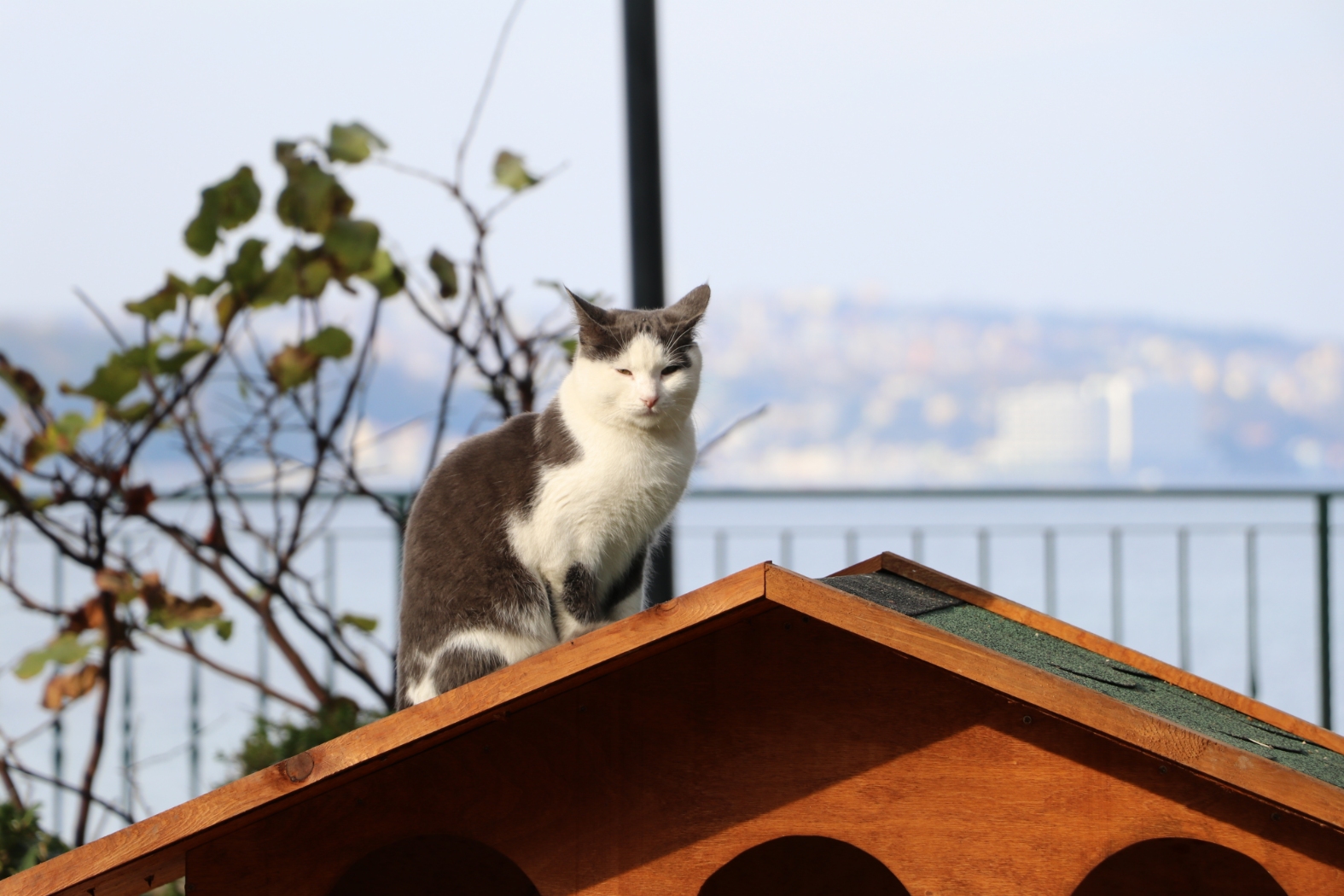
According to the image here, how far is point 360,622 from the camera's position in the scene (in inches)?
87.5

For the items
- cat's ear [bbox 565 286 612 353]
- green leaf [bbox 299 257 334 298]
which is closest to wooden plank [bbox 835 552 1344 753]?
cat's ear [bbox 565 286 612 353]

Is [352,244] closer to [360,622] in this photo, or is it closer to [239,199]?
[239,199]

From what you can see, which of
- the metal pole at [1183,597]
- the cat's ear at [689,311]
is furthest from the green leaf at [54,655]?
the metal pole at [1183,597]

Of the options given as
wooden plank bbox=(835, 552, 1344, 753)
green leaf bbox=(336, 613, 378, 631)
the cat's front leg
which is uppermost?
the cat's front leg

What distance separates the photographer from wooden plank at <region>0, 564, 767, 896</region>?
0.91 meters

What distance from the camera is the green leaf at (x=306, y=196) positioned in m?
1.95

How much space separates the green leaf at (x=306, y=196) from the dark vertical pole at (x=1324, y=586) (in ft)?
9.46

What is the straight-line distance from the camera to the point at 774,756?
3.29 feet

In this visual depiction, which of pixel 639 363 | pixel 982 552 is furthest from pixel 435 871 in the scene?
pixel 982 552

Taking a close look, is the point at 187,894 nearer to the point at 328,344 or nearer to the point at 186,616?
the point at 186,616

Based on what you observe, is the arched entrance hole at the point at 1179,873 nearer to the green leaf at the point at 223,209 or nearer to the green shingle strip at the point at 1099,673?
the green shingle strip at the point at 1099,673

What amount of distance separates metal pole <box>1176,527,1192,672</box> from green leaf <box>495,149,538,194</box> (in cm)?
239

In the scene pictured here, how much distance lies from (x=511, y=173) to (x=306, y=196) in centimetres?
38

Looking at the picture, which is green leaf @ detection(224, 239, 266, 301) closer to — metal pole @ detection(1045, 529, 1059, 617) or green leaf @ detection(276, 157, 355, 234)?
green leaf @ detection(276, 157, 355, 234)
